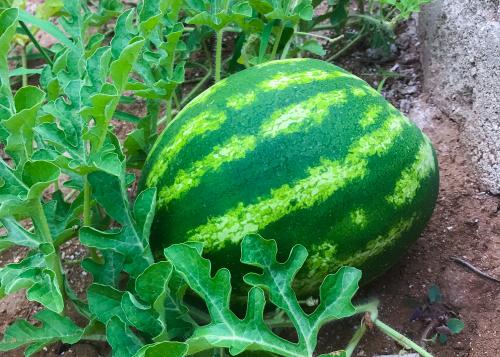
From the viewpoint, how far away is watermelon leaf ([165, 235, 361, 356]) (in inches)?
54.0

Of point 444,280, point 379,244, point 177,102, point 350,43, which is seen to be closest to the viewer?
point 379,244

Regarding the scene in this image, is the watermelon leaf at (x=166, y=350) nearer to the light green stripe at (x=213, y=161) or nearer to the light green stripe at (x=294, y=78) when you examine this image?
the light green stripe at (x=213, y=161)

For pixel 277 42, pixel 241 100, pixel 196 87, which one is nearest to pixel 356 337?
pixel 241 100

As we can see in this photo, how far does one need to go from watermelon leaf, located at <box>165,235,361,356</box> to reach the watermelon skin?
0.11 meters

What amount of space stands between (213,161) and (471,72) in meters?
0.96

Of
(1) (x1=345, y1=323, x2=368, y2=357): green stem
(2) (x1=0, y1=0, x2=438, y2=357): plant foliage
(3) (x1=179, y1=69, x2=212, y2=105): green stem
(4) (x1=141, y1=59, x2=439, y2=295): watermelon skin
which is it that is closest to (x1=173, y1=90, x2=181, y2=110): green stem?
(3) (x1=179, y1=69, x2=212, y2=105): green stem

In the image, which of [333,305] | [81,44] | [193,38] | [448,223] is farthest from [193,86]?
[333,305]

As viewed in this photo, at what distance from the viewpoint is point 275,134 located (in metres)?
1.59

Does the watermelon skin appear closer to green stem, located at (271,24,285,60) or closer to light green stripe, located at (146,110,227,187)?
light green stripe, located at (146,110,227,187)

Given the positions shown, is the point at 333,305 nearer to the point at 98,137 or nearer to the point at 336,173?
the point at 336,173

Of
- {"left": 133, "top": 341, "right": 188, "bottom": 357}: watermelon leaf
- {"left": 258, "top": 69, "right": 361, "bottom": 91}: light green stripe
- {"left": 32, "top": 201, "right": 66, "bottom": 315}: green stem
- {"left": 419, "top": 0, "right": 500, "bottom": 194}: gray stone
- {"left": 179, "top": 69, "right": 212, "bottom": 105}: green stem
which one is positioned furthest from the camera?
{"left": 179, "top": 69, "right": 212, "bottom": 105}: green stem

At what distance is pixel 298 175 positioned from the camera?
1560mm

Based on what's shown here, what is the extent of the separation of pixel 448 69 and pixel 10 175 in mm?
1443

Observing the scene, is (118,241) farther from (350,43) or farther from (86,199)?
(350,43)
